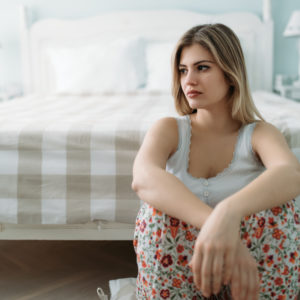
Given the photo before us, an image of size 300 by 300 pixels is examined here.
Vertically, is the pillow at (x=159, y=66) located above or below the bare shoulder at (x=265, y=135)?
above

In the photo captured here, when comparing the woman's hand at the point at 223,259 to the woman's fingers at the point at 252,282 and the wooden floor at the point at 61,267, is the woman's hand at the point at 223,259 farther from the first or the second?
the wooden floor at the point at 61,267

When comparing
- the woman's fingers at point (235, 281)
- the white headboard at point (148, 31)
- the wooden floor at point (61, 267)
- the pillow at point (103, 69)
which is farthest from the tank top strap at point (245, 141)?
the white headboard at point (148, 31)

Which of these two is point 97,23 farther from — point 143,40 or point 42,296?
point 42,296

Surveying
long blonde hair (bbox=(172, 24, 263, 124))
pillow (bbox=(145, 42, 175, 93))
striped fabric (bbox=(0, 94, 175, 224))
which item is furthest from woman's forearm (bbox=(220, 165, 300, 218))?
pillow (bbox=(145, 42, 175, 93))

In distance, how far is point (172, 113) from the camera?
1709 mm

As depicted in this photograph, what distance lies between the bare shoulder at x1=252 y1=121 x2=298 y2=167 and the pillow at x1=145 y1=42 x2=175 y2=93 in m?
1.71

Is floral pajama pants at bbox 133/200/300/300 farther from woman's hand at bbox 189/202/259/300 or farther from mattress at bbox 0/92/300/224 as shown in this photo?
mattress at bbox 0/92/300/224

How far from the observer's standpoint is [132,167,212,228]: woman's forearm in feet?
2.74

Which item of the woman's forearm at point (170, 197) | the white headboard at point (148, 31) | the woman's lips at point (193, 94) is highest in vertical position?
the white headboard at point (148, 31)

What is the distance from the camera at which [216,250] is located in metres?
0.76

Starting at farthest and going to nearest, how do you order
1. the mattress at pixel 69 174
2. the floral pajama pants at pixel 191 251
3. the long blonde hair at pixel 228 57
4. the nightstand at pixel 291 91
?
the nightstand at pixel 291 91, the mattress at pixel 69 174, the long blonde hair at pixel 228 57, the floral pajama pants at pixel 191 251

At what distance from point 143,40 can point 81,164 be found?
1.98m

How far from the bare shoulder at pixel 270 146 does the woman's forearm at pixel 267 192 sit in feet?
0.17

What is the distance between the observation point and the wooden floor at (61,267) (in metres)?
1.38
